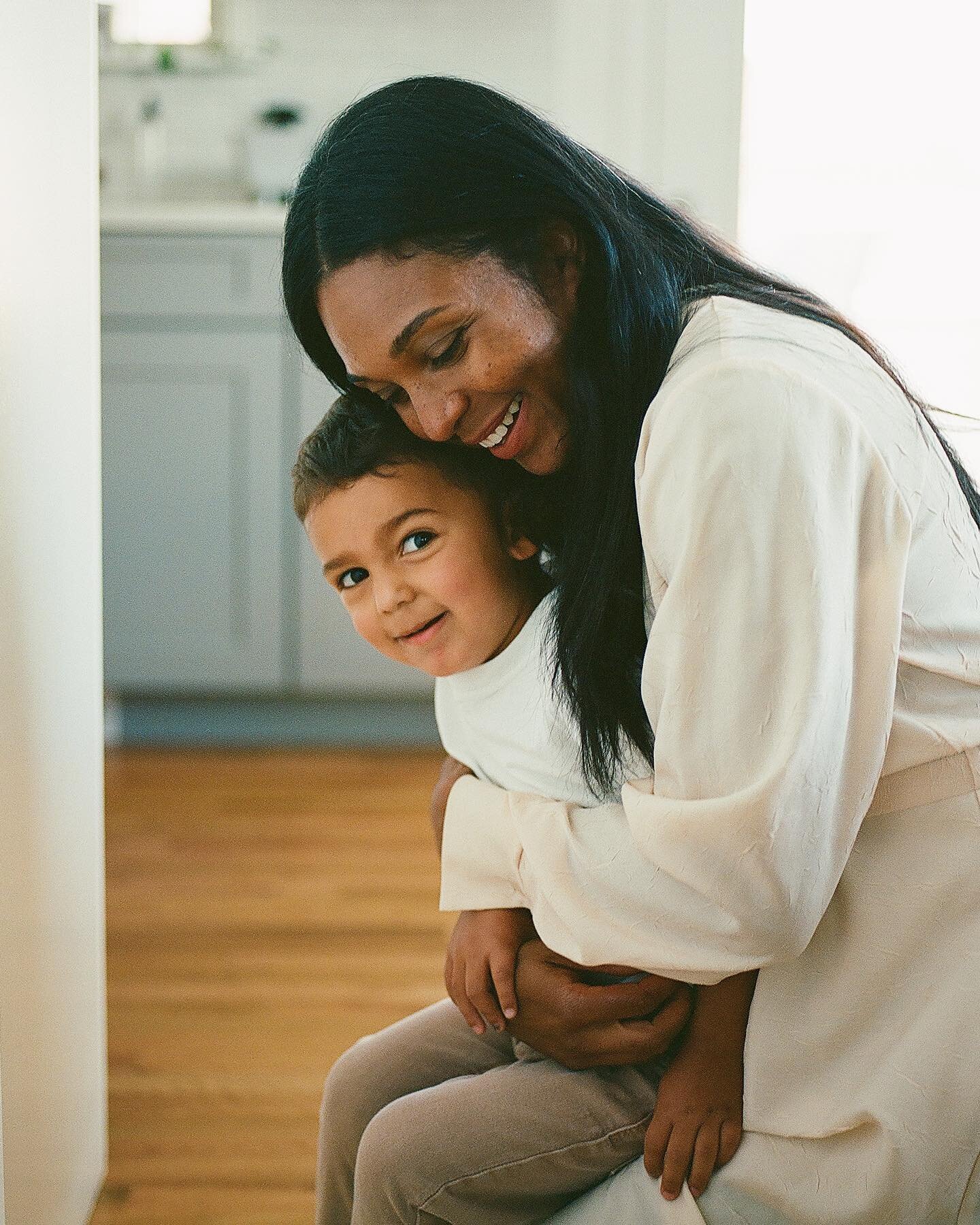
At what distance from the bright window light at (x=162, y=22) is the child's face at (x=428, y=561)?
2.80 metres

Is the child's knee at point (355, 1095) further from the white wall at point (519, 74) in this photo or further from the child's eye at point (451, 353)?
the white wall at point (519, 74)

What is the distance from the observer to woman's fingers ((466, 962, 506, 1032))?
889mm

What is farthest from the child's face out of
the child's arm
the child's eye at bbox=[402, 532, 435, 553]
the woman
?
the child's arm

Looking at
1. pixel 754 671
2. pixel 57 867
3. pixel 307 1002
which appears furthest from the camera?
pixel 307 1002

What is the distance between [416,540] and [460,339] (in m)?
0.25

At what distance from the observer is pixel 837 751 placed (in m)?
0.69

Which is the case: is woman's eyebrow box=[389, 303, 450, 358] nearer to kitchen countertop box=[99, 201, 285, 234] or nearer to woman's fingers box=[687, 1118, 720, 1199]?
woman's fingers box=[687, 1118, 720, 1199]

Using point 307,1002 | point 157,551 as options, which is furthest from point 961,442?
point 307,1002

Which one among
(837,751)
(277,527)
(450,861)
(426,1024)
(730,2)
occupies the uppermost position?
(730,2)

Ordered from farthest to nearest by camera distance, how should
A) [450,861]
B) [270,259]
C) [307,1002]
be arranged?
[270,259], [307,1002], [450,861]

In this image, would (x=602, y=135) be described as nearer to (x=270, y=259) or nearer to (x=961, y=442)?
(x=270, y=259)

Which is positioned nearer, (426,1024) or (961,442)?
(426,1024)

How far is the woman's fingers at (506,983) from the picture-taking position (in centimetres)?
87

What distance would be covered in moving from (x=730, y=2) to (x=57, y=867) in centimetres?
284
